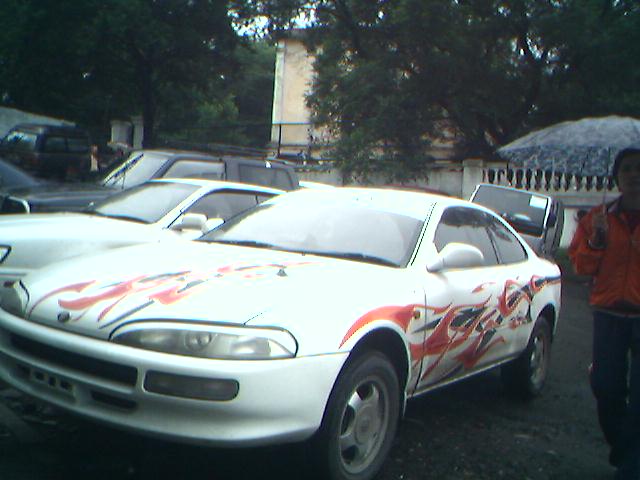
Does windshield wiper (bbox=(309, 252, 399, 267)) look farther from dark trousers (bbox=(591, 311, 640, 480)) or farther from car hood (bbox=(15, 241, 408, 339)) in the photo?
dark trousers (bbox=(591, 311, 640, 480))

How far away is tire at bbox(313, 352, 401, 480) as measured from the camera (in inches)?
153

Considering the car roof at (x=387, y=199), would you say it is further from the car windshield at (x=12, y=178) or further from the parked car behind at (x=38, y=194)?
the car windshield at (x=12, y=178)

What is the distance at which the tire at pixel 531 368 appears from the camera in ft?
20.5

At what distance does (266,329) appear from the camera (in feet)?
12.1

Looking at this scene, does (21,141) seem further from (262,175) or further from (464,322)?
(464,322)

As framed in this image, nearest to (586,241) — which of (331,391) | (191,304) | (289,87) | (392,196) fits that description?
(392,196)

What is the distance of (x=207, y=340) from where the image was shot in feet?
11.9

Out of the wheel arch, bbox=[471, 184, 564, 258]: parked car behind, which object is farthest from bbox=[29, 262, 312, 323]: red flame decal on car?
bbox=[471, 184, 564, 258]: parked car behind

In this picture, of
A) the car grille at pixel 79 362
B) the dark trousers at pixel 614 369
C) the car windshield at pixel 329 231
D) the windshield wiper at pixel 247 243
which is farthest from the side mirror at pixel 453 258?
the car grille at pixel 79 362

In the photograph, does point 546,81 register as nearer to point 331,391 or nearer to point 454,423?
point 454,423

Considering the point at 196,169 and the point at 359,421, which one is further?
the point at 196,169

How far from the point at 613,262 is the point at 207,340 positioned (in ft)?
7.82

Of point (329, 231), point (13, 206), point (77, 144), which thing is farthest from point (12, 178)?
point (77, 144)

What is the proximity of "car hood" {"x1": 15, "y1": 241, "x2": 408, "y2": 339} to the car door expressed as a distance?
1.45 ft
